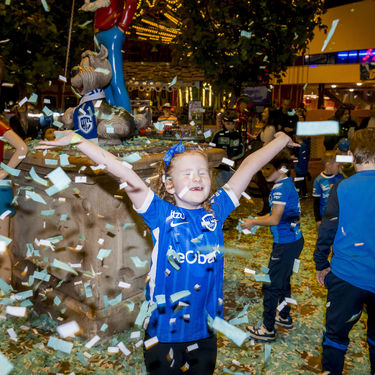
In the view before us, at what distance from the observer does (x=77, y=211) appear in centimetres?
324

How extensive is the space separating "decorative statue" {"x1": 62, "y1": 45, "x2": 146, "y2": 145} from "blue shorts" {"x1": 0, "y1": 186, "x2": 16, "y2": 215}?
2.77 ft

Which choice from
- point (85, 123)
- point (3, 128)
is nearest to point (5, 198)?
point (3, 128)

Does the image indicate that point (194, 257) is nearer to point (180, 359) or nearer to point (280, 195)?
point (180, 359)

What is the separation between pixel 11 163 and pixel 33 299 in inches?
52.6

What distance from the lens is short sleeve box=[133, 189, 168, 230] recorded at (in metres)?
1.96

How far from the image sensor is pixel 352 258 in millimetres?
2416

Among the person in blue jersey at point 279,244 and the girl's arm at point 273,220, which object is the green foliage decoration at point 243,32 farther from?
the girl's arm at point 273,220

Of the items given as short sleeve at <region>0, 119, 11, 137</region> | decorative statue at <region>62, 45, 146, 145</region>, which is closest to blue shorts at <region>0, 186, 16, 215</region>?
short sleeve at <region>0, 119, 11, 137</region>

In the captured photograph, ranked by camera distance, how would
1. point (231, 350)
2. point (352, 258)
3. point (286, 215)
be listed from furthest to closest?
point (286, 215) → point (231, 350) → point (352, 258)

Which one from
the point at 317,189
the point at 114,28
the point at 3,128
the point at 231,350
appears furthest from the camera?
the point at 317,189

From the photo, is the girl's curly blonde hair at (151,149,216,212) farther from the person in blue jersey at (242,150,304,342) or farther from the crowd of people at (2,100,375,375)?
the person in blue jersey at (242,150,304,342)

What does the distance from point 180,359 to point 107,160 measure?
3.39ft

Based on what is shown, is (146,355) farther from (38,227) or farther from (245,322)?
(38,227)

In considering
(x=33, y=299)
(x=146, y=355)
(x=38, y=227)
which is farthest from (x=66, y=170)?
(x=146, y=355)
